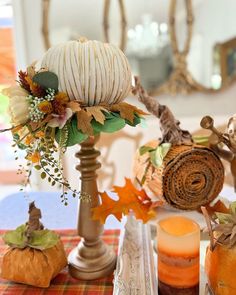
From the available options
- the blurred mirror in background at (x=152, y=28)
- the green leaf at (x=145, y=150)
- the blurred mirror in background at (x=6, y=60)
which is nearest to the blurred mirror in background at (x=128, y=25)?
the blurred mirror in background at (x=152, y=28)

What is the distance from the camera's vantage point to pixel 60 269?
678 mm

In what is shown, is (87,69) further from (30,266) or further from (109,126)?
(30,266)

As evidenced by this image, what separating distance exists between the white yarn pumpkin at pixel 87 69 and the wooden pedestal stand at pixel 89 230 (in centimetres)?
11

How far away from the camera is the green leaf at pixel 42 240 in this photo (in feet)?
2.16

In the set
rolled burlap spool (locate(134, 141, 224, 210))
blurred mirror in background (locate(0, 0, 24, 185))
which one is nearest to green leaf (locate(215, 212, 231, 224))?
rolled burlap spool (locate(134, 141, 224, 210))

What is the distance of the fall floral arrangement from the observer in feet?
1.86

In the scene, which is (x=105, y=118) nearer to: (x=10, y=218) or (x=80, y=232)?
(x=80, y=232)

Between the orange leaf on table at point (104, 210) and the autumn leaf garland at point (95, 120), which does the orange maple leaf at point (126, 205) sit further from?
the autumn leaf garland at point (95, 120)

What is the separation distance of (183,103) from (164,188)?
1675 millimetres

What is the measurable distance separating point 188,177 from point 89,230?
23cm

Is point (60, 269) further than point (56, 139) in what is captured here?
Yes

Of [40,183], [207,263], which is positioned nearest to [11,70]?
[40,183]

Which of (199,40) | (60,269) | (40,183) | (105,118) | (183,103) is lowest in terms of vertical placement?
(40,183)

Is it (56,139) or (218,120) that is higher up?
(56,139)
